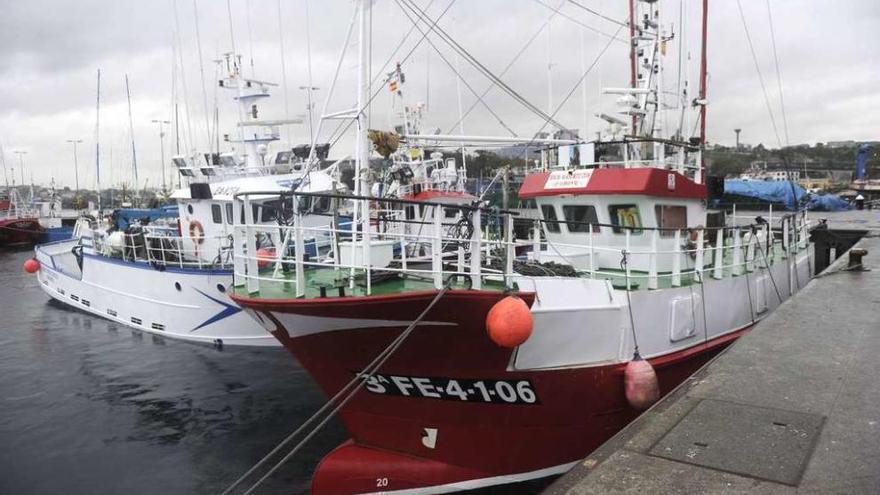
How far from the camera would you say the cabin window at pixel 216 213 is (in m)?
16.6

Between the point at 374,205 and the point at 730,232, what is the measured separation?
7690mm

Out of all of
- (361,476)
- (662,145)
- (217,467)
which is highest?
(662,145)

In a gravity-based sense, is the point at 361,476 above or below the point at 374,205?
Answer: below

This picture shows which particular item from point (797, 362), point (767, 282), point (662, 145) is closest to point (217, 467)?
point (797, 362)

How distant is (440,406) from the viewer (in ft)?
21.5

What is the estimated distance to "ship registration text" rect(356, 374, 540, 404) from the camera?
20.9ft

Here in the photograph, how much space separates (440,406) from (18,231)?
50355 millimetres

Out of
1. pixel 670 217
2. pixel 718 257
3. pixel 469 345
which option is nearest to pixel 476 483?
pixel 469 345

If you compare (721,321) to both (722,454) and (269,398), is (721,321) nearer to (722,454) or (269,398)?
(722,454)

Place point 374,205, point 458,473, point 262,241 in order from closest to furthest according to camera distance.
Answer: point 458,473 < point 374,205 < point 262,241

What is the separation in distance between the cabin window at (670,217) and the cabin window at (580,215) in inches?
36.2

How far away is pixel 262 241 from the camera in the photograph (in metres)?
14.9

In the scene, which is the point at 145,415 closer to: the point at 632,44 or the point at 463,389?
the point at 463,389

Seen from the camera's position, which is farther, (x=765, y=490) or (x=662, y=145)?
(x=662, y=145)
